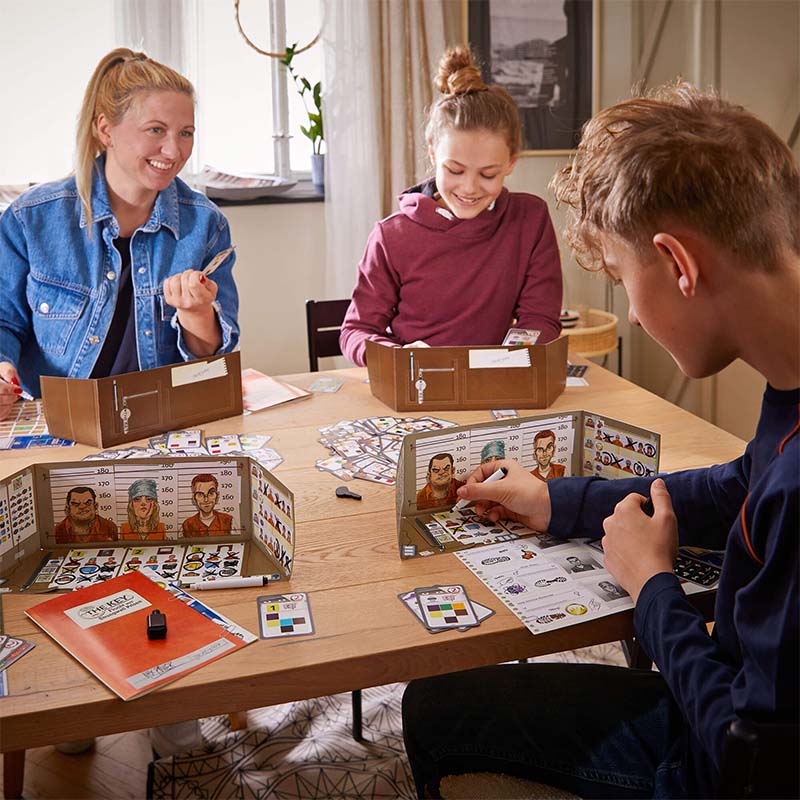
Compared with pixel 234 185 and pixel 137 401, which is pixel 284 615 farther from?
pixel 234 185

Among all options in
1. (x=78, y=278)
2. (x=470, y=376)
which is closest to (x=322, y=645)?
(x=470, y=376)

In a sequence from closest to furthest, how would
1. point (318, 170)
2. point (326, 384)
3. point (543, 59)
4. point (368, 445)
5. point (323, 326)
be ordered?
point (368, 445) → point (326, 384) → point (323, 326) → point (318, 170) → point (543, 59)

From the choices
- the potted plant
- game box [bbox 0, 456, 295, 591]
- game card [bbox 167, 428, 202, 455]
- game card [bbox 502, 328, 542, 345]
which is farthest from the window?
game box [bbox 0, 456, 295, 591]

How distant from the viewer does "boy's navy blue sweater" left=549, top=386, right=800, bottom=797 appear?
844 millimetres

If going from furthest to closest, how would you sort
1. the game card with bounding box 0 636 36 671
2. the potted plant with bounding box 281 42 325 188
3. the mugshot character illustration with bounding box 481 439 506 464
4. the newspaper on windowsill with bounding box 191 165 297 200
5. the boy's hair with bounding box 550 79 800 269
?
the potted plant with bounding box 281 42 325 188
the newspaper on windowsill with bounding box 191 165 297 200
the mugshot character illustration with bounding box 481 439 506 464
the game card with bounding box 0 636 36 671
the boy's hair with bounding box 550 79 800 269

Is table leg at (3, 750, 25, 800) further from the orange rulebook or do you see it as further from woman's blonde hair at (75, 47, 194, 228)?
woman's blonde hair at (75, 47, 194, 228)

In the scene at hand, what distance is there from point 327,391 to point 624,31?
253cm

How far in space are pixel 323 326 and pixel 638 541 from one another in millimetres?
1610

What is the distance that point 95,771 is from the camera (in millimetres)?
1949

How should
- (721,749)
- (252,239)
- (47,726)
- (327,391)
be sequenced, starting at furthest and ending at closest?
(252,239), (327,391), (47,726), (721,749)

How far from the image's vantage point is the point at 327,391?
7.01 ft

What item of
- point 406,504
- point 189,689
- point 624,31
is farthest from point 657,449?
point 624,31

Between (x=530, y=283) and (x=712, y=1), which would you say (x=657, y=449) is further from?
(x=712, y=1)

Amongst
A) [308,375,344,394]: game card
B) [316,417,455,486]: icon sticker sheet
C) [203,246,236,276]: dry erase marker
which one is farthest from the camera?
[308,375,344,394]: game card
